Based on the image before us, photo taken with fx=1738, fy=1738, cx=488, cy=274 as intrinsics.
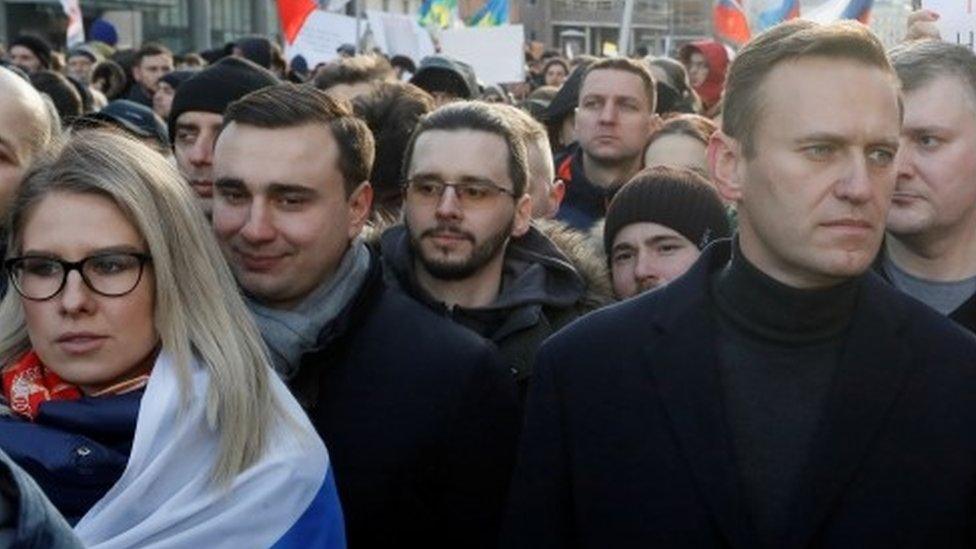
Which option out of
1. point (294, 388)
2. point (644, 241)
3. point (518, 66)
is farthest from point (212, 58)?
point (294, 388)

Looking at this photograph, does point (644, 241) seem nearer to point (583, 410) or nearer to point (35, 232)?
point (583, 410)

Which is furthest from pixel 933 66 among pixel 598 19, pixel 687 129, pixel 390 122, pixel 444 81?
pixel 598 19

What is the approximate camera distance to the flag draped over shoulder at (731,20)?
12.2 meters

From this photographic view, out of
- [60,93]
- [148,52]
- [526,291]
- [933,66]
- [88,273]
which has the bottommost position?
[148,52]

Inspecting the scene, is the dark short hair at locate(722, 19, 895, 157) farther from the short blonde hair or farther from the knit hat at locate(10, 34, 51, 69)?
the knit hat at locate(10, 34, 51, 69)

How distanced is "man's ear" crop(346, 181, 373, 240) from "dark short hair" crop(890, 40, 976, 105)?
1.20 metres

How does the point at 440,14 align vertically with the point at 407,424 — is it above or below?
below

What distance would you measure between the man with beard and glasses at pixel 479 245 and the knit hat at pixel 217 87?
33.9 inches

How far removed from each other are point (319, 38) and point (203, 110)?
8100 mm

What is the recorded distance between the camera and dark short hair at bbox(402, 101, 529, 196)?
14.4 feet

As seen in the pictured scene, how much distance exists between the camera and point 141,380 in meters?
3.01

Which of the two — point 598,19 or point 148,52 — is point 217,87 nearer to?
point 148,52

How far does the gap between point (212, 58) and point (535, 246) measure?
383 inches

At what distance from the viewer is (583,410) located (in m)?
2.98
